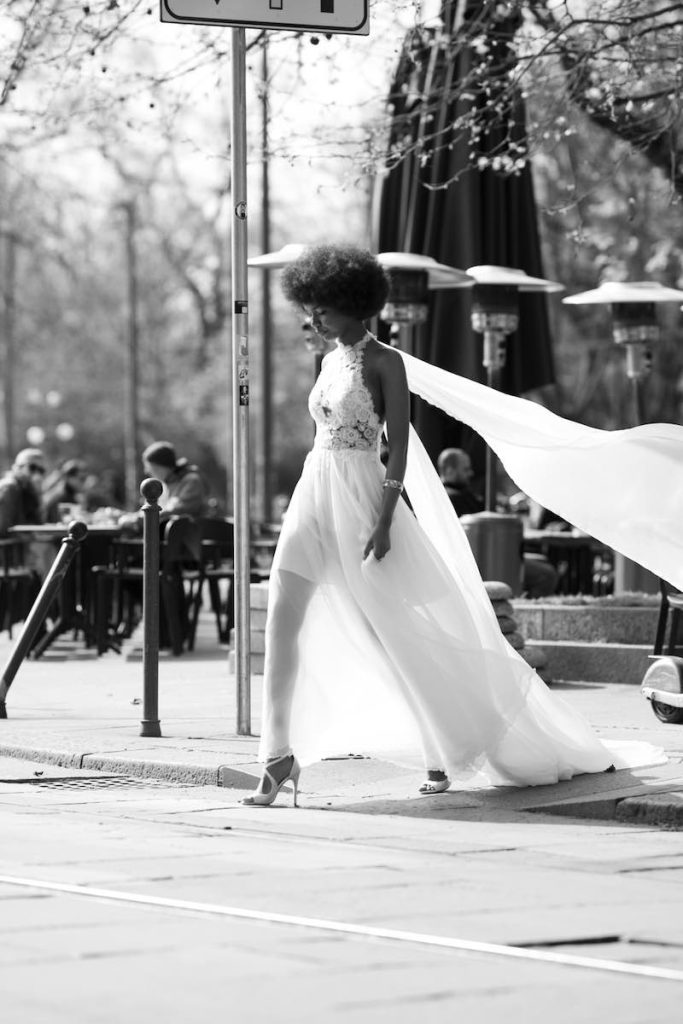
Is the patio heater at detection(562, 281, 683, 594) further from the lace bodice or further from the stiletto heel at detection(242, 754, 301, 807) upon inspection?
the stiletto heel at detection(242, 754, 301, 807)

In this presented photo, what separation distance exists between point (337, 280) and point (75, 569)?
8730 mm

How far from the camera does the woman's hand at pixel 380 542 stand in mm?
7641

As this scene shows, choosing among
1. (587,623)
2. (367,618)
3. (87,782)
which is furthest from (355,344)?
(587,623)

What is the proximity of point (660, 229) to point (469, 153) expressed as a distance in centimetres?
2373

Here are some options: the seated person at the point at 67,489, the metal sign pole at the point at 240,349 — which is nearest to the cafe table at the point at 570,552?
the seated person at the point at 67,489

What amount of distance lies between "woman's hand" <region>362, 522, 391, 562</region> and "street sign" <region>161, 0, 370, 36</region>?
265 centimetres

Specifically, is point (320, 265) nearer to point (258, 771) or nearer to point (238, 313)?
point (238, 313)

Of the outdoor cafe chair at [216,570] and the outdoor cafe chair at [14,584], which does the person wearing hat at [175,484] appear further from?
the outdoor cafe chair at [14,584]

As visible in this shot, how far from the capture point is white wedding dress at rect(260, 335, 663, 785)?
772cm

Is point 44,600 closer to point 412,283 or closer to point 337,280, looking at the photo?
point 337,280

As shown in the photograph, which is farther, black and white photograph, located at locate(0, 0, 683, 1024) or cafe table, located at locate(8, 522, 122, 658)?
cafe table, located at locate(8, 522, 122, 658)

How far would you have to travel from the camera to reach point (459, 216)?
15508 mm

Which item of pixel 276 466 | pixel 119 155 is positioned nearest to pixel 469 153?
pixel 119 155

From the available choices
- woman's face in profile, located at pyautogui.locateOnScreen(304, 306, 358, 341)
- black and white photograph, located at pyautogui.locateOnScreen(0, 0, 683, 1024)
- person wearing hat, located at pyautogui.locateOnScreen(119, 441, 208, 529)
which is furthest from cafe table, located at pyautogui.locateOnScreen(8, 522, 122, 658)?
woman's face in profile, located at pyautogui.locateOnScreen(304, 306, 358, 341)
